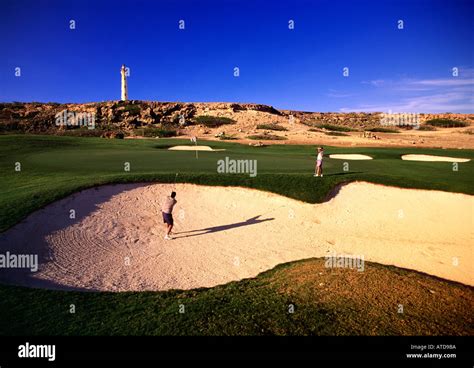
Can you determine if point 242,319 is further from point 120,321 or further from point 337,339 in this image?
point 120,321

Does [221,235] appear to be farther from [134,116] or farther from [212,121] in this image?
[134,116]

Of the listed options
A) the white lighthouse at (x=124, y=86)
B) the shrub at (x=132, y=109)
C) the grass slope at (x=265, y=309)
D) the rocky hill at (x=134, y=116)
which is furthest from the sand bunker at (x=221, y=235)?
the white lighthouse at (x=124, y=86)

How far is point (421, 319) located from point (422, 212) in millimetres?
10065

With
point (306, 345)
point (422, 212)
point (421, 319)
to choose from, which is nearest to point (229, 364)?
point (306, 345)

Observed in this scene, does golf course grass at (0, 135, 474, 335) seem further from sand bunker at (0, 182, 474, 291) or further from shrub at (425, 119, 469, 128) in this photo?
shrub at (425, 119, 469, 128)

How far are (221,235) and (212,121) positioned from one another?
2552 inches

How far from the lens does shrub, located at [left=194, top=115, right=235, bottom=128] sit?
2936 inches

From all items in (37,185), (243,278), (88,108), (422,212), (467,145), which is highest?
(88,108)

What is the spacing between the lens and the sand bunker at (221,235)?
10.2 metres

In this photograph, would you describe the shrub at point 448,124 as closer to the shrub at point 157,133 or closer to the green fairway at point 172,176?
the shrub at point 157,133

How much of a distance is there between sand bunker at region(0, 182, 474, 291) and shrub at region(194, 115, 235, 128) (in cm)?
5938

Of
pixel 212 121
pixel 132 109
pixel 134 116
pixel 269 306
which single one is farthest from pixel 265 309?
pixel 132 109

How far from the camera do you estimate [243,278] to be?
10250 millimetres

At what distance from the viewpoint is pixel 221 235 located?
13.6 metres
